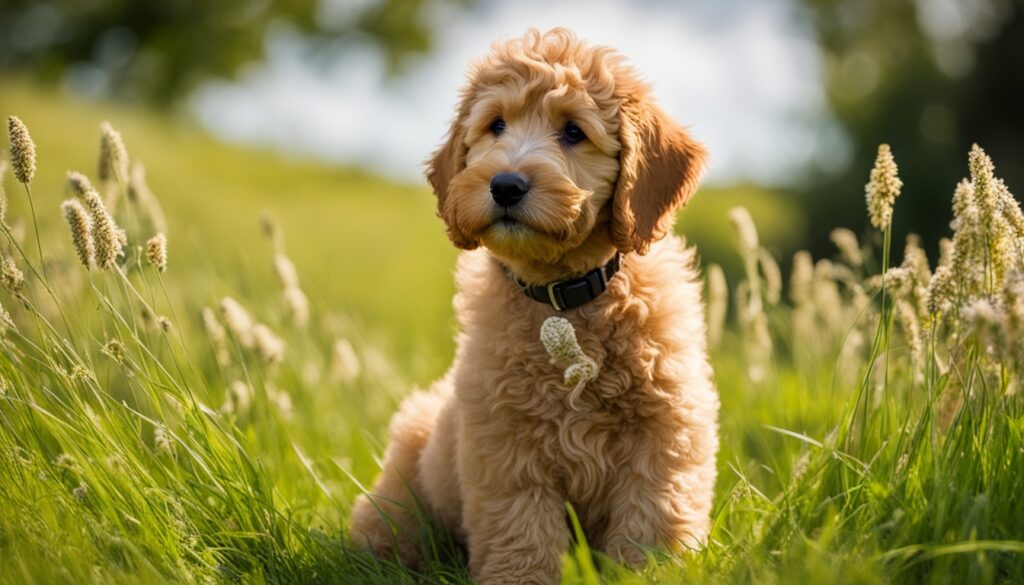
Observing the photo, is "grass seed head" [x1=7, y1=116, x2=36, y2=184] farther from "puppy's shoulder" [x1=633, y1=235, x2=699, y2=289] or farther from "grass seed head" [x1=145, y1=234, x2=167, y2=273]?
"puppy's shoulder" [x1=633, y1=235, x2=699, y2=289]

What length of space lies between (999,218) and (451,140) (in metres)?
2.17

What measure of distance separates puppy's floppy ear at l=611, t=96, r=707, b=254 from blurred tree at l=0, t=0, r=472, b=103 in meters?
25.7

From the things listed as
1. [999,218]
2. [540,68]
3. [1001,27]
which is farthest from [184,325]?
[1001,27]

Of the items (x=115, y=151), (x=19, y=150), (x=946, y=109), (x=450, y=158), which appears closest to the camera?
(x=19, y=150)

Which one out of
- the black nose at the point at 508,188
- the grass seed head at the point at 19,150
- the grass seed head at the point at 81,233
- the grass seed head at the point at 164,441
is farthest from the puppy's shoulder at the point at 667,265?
the grass seed head at the point at 19,150

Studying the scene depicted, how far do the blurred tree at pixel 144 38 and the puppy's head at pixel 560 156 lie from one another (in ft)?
83.4

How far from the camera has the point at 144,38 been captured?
2733 centimetres

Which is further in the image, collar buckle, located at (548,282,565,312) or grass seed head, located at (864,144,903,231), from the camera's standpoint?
collar buckle, located at (548,282,565,312)

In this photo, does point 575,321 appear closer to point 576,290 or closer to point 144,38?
point 576,290

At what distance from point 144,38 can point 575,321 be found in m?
27.0

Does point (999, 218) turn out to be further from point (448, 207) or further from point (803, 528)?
point (448, 207)

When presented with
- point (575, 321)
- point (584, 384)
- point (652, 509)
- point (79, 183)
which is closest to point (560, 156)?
point (575, 321)

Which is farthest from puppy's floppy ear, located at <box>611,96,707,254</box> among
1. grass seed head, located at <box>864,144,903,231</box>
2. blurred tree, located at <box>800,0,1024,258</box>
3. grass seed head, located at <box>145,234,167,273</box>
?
blurred tree, located at <box>800,0,1024,258</box>

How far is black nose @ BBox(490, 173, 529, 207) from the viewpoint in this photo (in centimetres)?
350
